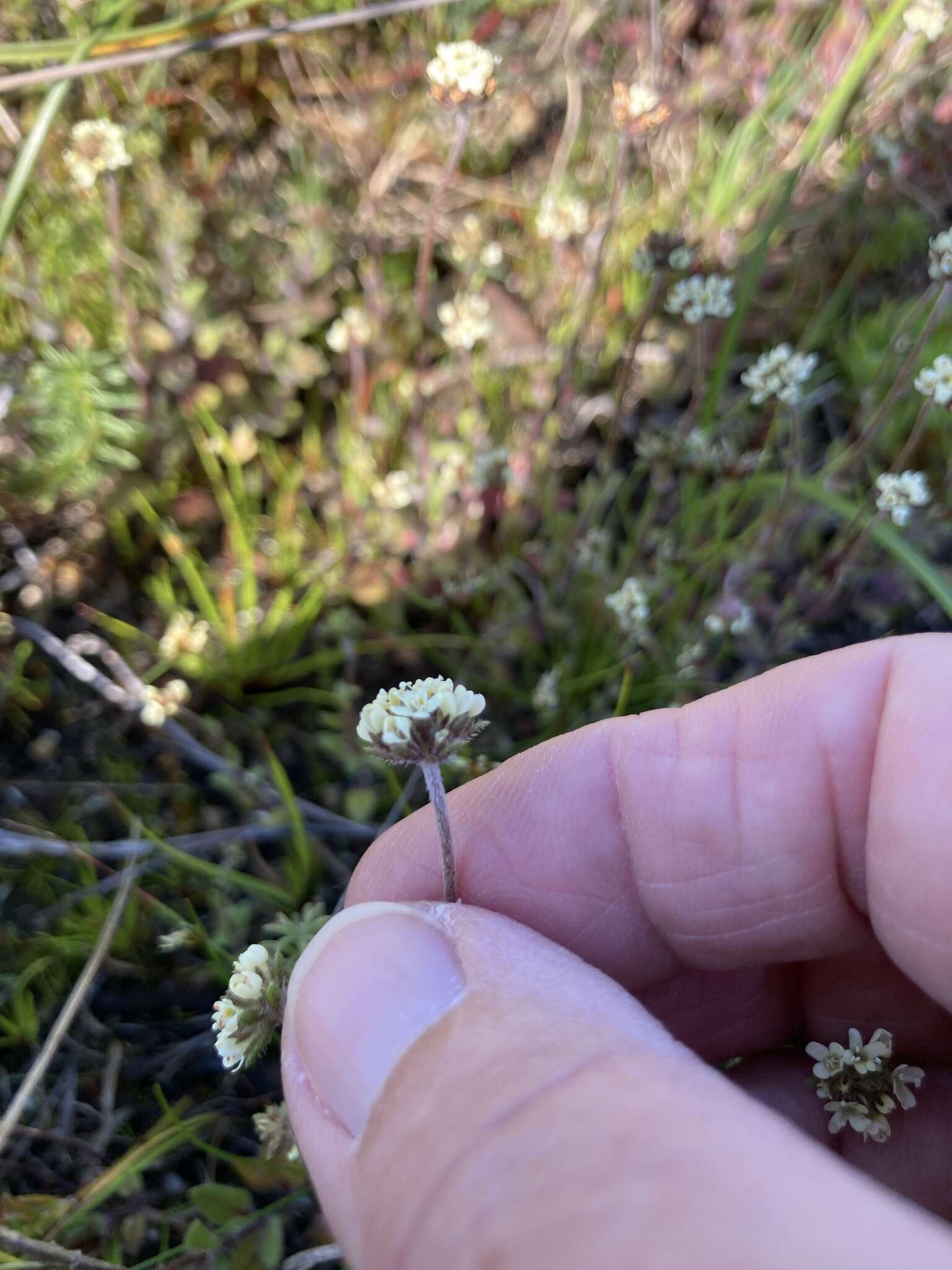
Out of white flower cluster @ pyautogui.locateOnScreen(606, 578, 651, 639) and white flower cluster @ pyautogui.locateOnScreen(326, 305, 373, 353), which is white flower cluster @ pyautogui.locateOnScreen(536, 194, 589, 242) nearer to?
white flower cluster @ pyautogui.locateOnScreen(326, 305, 373, 353)

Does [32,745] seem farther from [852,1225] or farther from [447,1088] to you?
[852,1225]

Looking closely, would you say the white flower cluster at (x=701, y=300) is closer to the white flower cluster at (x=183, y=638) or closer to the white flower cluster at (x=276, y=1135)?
the white flower cluster at (x=183, y=638)

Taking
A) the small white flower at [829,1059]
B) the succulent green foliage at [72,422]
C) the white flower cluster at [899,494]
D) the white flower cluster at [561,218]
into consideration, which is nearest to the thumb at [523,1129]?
the small white flower at [829,1059]

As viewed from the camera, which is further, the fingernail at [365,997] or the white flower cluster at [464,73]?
the white flower cluster at [464,73]

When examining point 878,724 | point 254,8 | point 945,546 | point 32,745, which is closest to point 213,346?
point 254,8

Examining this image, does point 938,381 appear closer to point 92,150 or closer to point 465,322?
point 465,322

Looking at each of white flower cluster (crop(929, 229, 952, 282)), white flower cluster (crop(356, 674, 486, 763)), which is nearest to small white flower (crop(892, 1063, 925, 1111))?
white flower cluster (crop(356, 674, 486, 763))
